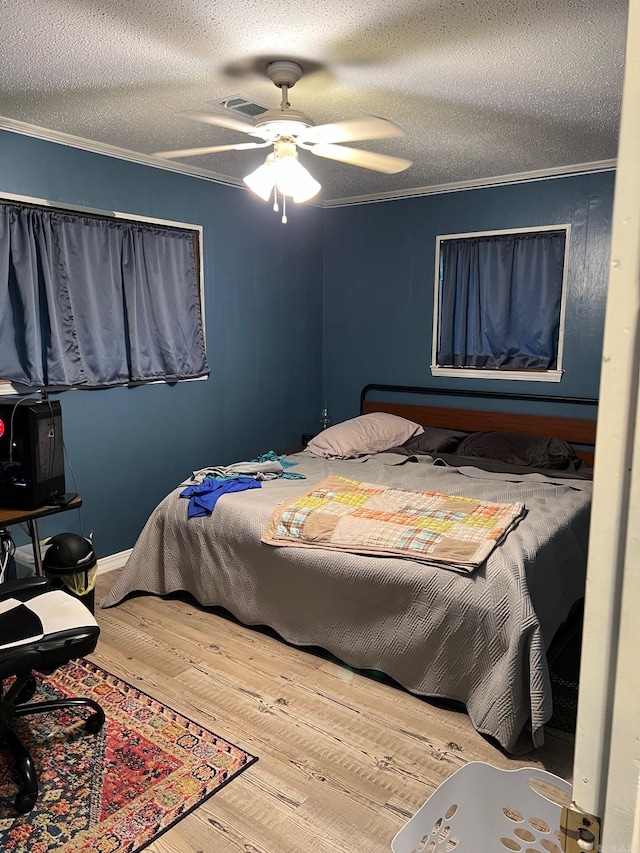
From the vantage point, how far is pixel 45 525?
11.9ft

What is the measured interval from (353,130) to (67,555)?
2.35 metres

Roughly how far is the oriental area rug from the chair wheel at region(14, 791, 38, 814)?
20 mm

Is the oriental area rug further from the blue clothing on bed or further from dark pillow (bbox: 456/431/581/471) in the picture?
dark pillow (bbox: 456/431/581/471)

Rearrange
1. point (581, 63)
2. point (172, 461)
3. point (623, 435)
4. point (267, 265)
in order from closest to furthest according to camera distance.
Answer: point (623, 435) < point (581, 63) < point (172, 461) < point (267, 265)

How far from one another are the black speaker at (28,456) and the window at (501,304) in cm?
297

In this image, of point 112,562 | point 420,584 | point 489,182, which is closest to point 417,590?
point 420,584

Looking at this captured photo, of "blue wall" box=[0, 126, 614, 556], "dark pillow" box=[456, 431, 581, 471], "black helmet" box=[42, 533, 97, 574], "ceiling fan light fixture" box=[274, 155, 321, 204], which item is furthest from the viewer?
"dark pillow" box=[456, 431, 581, 471]

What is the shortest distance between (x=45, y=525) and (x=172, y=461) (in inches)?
39.0

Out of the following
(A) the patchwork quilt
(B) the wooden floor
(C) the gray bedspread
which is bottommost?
(B) the wooden floor

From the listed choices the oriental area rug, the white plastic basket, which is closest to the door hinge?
the white plastic basket

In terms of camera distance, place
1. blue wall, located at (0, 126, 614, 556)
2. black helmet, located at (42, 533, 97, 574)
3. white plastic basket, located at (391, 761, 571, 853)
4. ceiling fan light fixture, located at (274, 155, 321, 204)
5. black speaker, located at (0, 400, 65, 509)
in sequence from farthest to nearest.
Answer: blue wall, located at (0, 126, 614, 556) < black helmet, located at (42, 533, 97, 574) < black speaker, located at (0, 400, 65, 509) < ceiling fan light fixture, located at (274, 155, 321, 204) < white plastic basket, located at (391, 761, 571, 853)

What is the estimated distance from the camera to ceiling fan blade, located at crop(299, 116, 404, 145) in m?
2.38

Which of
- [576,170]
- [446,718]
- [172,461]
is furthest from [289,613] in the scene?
[576,170]

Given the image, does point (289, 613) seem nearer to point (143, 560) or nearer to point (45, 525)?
point (143, 560)
